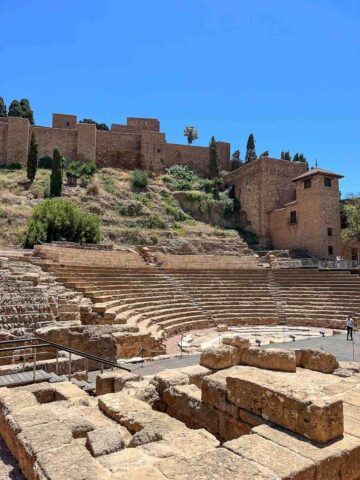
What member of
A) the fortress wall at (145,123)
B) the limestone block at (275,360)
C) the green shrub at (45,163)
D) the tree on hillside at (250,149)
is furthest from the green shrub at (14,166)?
the limestone block at (275,360)

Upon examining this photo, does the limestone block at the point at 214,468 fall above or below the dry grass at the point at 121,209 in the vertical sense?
below

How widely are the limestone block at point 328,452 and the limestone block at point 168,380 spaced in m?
1.80

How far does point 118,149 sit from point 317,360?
4053 centimetres

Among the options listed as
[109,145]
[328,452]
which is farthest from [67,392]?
[109,145]

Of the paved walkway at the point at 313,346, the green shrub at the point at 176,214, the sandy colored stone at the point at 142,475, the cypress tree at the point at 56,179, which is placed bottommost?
the paved walkway at the point at 313,346

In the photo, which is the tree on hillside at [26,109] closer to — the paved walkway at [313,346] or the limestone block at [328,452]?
the paved walkway at [313,346]

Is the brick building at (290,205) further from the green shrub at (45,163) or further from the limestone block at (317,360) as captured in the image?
the limestone block at (317,360)

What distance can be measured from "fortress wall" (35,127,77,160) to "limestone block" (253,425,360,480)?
41592 millimetres

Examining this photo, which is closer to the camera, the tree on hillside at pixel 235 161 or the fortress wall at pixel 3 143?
the fortress wall at pixel 3 143

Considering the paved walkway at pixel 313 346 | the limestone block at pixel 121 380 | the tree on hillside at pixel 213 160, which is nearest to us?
the limestone block at pixel 121 380

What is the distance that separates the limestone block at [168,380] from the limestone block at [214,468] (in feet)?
6.88

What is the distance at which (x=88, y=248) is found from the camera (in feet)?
69.1

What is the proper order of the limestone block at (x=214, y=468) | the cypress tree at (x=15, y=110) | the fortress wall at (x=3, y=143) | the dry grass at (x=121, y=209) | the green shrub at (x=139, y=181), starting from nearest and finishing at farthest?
the limestone block at (x=214, y=468)
the dry grass at (x=121, y=209)
the green shrub at (x=139, y=181)
the fortress wall at (x=3, y=143)
the cypress tree at (x=15, y=110)

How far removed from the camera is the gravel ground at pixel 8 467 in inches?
128
